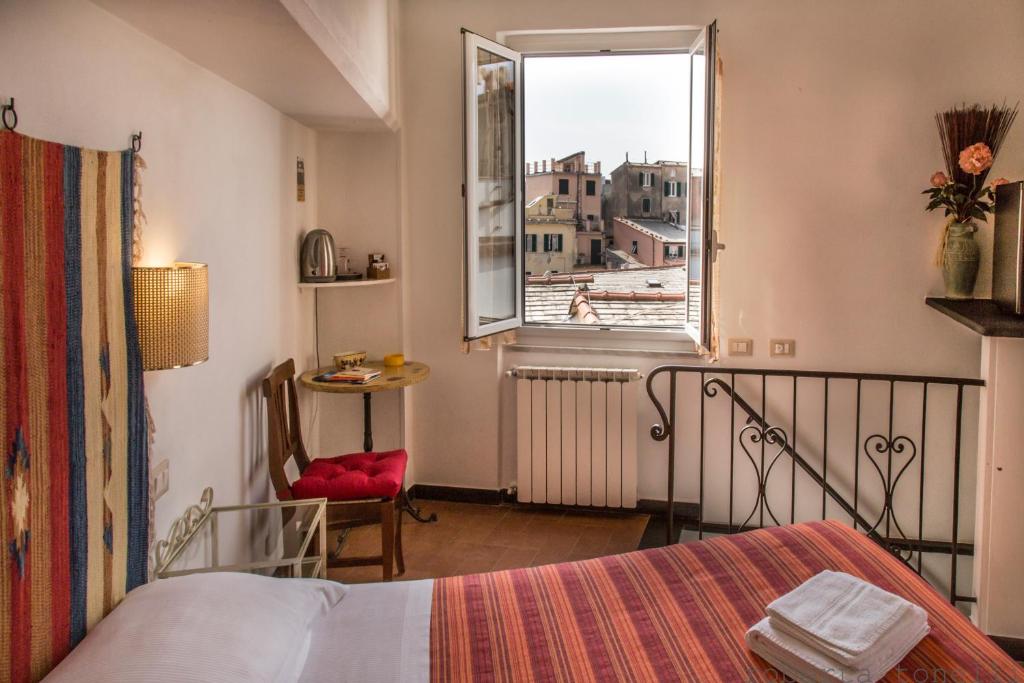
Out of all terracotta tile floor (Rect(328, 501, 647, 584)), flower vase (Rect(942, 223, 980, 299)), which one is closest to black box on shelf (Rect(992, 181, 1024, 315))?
flower vase (Rect(942, 223, 980, 299))

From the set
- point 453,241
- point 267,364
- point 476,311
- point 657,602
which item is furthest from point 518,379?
point 657,602

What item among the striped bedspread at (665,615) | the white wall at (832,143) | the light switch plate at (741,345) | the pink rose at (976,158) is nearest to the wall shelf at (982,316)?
the white wall at (832,143)

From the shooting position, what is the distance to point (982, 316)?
311cm

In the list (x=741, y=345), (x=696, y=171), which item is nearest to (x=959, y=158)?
(x=696, y=171)

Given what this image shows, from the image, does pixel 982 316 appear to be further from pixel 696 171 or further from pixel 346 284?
pixel 346 284

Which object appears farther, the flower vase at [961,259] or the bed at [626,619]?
the flower vase at [961,259]

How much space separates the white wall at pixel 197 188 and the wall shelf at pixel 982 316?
270 cm

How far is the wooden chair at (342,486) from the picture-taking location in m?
3.40

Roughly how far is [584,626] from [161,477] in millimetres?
1447

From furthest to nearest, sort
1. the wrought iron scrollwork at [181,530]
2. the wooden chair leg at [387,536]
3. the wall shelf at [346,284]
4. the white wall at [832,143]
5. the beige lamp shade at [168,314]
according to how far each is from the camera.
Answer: the wall shelf at [346,284] < the white wall at [832,143] < the wooden chair leg at [387,536] < the wrought iron scrollwork at [181,530] < the beige lamp shade at [168,314]

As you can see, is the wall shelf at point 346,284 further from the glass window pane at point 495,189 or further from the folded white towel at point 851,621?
the folded white towel at point 851,621

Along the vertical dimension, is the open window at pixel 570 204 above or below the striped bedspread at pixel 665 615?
above

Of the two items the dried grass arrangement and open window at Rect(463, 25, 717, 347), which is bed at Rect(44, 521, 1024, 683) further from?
the dried grass arrangement

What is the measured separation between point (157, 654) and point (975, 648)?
1695mm
